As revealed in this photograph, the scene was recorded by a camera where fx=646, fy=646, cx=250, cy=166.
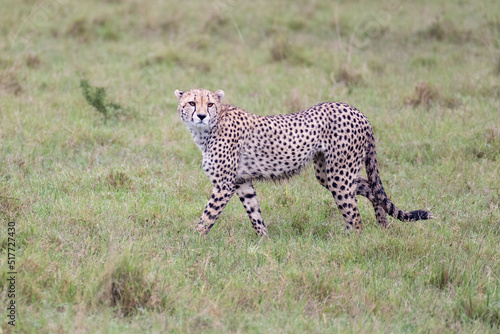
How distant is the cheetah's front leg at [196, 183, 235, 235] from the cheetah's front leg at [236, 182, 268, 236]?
0.28 metres

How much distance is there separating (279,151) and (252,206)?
0.45 metres

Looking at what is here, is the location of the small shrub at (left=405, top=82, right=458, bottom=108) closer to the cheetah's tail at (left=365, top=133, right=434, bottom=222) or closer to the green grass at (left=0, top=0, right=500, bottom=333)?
the green grass at (left=0, top=0, right=500, bottom=333)

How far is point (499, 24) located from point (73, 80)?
681cm

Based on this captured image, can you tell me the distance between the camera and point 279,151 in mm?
4574

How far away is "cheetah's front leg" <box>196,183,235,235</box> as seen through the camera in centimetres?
443

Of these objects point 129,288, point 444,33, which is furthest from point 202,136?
point 444,33

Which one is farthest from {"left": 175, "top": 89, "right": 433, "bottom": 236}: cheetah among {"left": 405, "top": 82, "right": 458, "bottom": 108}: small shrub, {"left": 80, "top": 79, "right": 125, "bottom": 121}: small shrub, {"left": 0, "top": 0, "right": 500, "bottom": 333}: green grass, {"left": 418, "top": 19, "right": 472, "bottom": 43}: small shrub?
{"left": 418, "top": 19, "right": 472, "bottom": 43}: small shrub

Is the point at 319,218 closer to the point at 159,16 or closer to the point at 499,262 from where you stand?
the point at 499,262

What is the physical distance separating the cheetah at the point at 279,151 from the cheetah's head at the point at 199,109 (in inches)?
0.4

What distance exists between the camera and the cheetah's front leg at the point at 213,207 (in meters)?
4.43

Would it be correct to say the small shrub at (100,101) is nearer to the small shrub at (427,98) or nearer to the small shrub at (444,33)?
the small shrub at (427,98)

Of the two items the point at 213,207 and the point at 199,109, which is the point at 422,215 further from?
the point at 199,109

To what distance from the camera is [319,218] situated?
16.3ft

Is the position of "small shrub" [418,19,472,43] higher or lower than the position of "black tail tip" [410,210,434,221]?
higher
